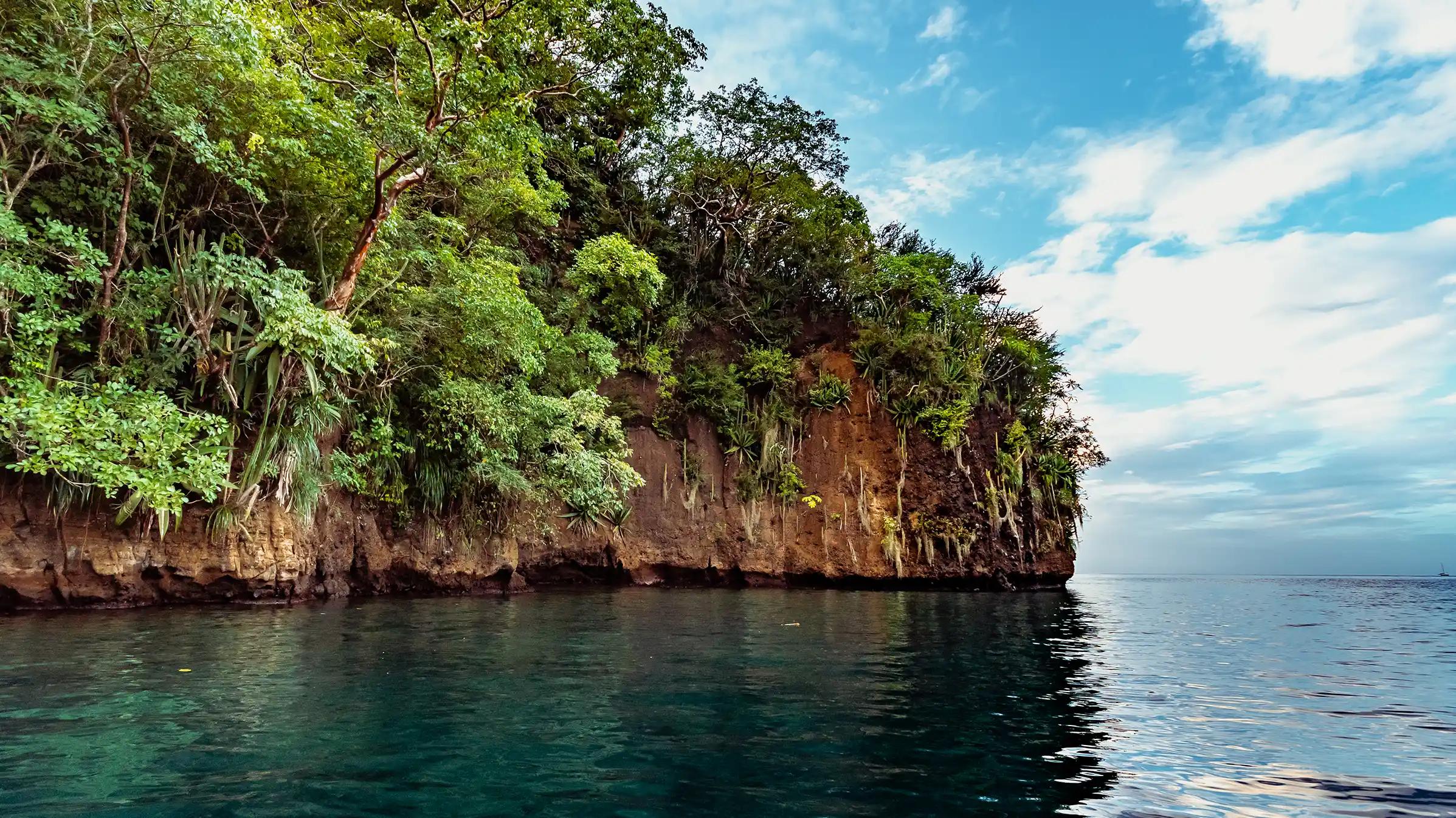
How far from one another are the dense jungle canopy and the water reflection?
346 cm

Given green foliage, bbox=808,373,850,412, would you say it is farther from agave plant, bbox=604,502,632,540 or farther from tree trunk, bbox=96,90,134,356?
tree trunk, bbox=96,90,134,356

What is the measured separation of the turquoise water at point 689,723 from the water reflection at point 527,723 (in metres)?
0.02

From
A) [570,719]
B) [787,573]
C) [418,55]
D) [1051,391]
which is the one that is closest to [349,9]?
[418,55]

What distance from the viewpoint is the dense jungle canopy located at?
359 inches

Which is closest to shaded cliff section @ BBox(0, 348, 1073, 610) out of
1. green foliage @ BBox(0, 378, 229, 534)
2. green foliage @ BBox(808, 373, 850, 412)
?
green foliage @ BBox(808, 373, 850, 412)

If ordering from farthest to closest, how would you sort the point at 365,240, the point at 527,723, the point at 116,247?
the point at 365,240, the point at 116,247, the point at 527,723

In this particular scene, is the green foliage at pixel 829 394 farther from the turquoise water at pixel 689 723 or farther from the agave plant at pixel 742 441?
the turquoise water at pixel 689 723

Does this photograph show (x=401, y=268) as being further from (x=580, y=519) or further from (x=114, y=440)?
(x=580, y=519)

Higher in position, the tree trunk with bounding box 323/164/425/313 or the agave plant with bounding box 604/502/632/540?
the tree trunk with bounding box 323/164/425/313

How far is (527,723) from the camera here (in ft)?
14.8

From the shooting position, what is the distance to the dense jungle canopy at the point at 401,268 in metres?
9.11

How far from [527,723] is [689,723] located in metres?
1.05

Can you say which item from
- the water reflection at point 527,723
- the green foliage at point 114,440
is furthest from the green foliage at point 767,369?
the green foliage at point 114,440

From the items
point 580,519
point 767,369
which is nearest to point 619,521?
point 580,519
